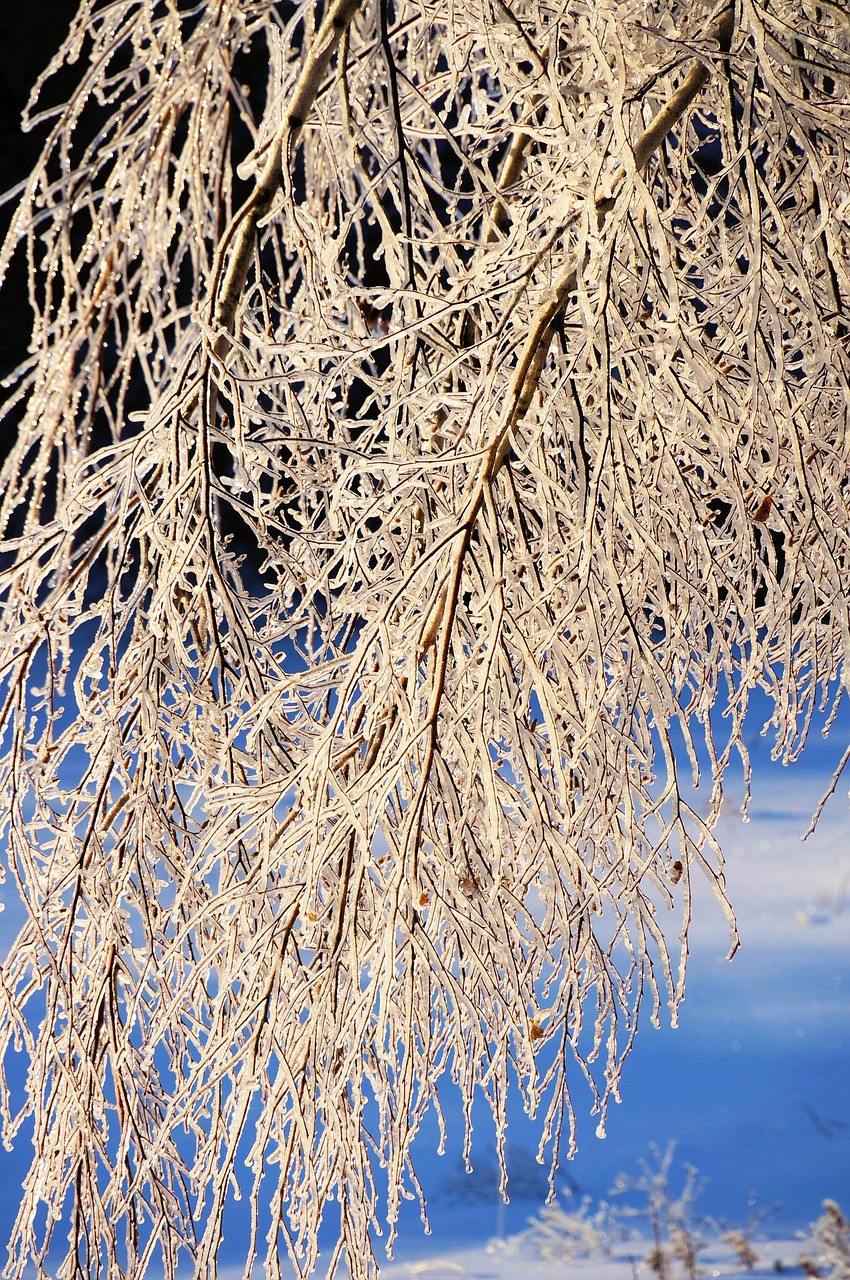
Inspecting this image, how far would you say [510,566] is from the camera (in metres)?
1.02

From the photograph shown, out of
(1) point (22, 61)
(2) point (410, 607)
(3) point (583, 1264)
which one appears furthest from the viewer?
(3) point (583, 1264)

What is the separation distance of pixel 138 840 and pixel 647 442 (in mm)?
630

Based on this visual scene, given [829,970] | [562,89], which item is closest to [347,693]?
[562,89]

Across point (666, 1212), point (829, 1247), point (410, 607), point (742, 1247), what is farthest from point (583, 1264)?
point (410, 607)

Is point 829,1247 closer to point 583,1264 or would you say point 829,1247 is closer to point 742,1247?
point 742,1247

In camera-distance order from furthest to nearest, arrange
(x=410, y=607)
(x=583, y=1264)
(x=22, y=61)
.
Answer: (x=583, y=1264)
(x=22, y=61)
(x=410, y=607)

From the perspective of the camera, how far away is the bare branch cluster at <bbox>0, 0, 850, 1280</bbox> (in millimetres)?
930

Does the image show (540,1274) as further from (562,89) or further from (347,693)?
(562,89)

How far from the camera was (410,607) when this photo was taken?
39.2 inches

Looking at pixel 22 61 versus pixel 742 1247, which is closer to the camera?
pixel 22 61

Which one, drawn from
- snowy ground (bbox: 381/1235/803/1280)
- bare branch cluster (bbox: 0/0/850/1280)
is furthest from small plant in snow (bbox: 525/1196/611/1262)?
bare branch cluster (bbox: 0/0/850/1280)

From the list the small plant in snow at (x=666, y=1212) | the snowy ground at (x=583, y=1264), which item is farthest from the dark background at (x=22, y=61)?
the small plant in snow at (x=666, y=1212)

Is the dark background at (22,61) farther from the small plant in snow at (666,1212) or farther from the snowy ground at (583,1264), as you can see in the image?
the small plant in snow at (666,1212)

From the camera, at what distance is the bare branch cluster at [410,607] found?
0.93 metres
